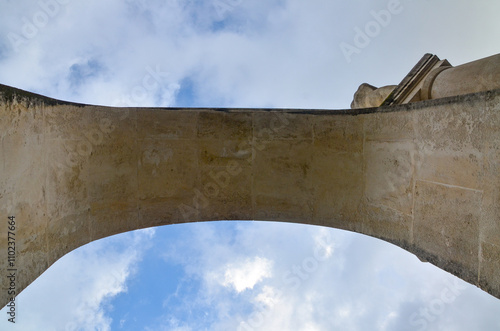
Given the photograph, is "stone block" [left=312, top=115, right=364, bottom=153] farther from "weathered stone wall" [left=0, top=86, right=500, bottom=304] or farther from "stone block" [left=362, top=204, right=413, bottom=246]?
"stone block" [left=362, top=204, right=413, bottom=246]

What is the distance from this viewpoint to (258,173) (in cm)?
661

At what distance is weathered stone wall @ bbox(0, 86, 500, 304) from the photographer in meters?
4.45

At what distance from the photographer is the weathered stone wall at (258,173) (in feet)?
14.6

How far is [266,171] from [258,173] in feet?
0.47

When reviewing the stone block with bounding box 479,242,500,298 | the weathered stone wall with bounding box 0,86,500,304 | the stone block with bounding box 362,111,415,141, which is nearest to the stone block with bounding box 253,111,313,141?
the weathered stone wall with bounding box 0,86,500,304

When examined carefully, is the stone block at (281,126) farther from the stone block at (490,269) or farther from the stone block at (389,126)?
the stone block at (490,269)

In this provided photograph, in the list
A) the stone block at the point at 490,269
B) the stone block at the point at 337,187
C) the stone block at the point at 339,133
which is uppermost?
the stone block at the point at 339,133

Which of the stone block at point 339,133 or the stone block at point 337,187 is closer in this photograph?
the stone block at point 339,133

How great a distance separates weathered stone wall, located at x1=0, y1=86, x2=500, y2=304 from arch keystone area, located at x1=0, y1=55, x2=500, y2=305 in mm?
17

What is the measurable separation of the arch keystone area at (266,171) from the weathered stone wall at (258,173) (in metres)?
0.02

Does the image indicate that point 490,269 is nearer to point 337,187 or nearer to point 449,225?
point 449,225

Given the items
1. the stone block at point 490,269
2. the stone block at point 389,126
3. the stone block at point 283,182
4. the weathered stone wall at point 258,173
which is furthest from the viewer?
the stone block at point 283,182

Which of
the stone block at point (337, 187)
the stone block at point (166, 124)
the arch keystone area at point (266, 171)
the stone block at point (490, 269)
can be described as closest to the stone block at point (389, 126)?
the arch keystone area at point (266, 171)

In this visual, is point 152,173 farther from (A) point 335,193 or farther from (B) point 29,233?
(A) point 335,193
